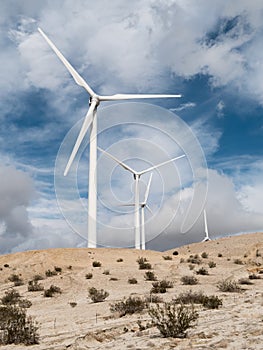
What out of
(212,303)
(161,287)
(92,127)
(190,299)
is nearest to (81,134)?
(92,127)

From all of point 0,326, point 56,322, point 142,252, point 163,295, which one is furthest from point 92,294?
point 142,252

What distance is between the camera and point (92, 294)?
21.1 m

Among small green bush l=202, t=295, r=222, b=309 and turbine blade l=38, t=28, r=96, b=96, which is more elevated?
turbine blade l=38, t=28, r=96, b=96

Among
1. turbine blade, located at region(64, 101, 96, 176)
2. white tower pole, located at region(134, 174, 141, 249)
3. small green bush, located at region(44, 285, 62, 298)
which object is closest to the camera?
small green bush, located at region(44, 285, 62, 298)

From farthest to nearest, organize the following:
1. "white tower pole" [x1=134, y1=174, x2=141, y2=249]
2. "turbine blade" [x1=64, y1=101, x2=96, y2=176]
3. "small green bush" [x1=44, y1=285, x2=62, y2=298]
→ "white tower pole" [x1=134, y1=174, x2=141, y2=249]
"turbine blade" [x1=64, y1=101, x2=96, y2=176]
"small green bush" [x1=44, y1=285, x2=62, y2=298]

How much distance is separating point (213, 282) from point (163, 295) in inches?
253

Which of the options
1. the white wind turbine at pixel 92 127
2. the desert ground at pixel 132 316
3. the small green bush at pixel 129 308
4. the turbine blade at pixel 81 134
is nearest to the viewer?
the desert ground at pixel 132 316

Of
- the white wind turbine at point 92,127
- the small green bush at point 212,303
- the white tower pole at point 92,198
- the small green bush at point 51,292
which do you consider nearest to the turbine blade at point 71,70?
the white wind turbine at point 92,127

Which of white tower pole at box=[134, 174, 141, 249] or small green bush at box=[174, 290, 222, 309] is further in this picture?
white tower pole at box=[134, 174, 141, 249]

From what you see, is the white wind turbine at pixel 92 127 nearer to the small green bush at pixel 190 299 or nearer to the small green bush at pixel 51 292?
the small green bush at pixel 51 292

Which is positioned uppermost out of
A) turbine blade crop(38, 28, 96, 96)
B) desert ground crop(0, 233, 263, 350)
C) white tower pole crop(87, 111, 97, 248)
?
turbine blade crop(38, 28, 96, 96)

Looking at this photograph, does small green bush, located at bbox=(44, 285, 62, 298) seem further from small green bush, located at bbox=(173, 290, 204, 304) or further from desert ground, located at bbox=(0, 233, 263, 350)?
small green bush, located at bbox=(173, 290, 204, 304)

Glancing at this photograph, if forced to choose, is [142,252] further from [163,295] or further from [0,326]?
[0,326]

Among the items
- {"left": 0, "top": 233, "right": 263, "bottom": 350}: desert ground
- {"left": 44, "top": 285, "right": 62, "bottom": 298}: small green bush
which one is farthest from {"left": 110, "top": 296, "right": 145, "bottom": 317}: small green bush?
{"left": 44, "top": 285, "right": 62, "bottom": 298}: small green bush
